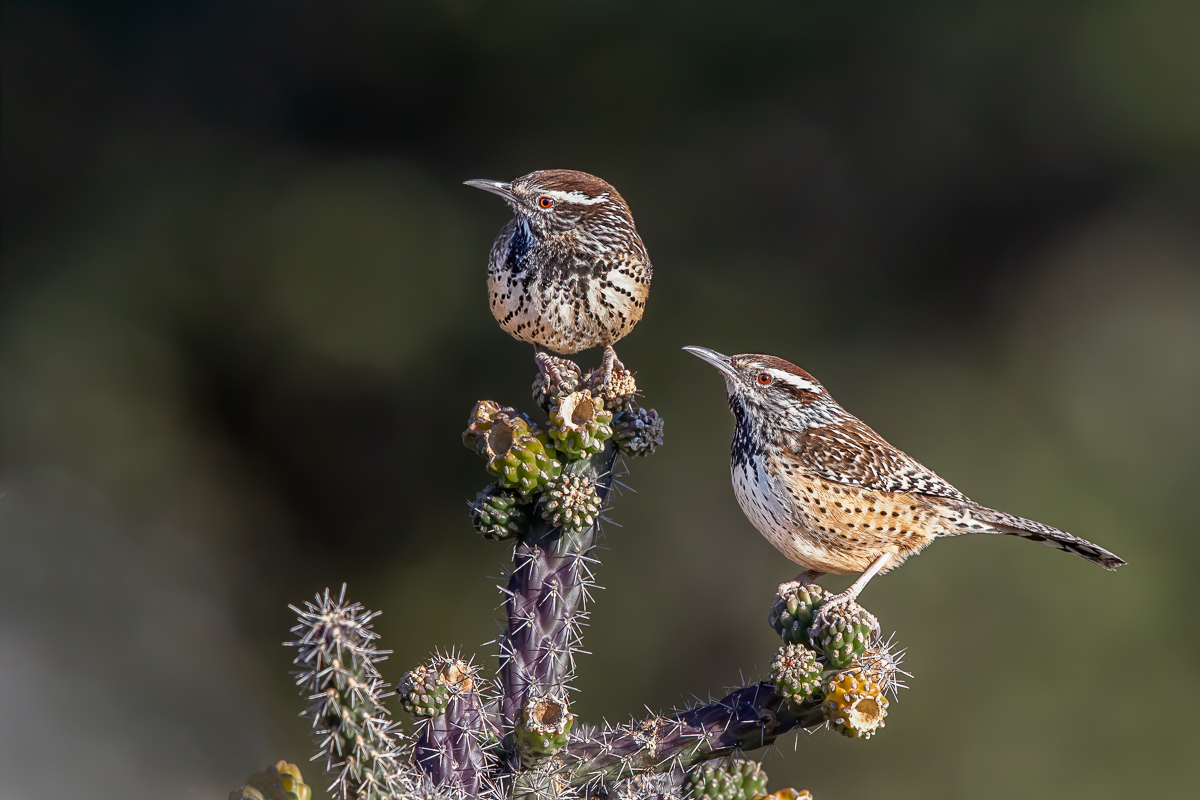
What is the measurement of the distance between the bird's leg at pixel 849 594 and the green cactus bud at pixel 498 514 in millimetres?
498

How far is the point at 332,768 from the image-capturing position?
46.2 inches

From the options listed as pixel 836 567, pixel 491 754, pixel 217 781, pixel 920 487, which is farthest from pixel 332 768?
pixel 920 487

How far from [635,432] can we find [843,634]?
0.45 metres

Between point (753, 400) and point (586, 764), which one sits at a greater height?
point (753, 400)

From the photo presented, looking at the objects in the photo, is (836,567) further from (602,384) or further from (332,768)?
(332,768)

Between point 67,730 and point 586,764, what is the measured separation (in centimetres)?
74

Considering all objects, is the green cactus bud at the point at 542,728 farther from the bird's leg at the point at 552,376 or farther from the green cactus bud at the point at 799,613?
the bird's leg at the point at 552,376

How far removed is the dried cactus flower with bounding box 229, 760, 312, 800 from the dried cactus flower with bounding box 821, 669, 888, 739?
74cm

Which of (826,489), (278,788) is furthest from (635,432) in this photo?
(278,788)

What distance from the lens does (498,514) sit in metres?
1.49

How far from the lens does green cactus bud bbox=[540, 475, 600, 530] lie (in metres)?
1.42

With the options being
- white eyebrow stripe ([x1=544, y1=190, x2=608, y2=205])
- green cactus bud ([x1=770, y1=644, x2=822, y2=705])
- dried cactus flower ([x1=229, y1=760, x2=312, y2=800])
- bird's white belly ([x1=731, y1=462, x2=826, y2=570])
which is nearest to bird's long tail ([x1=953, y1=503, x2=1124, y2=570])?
bird's white belly ([x1=731, y1=462, x2=826, y2=570])

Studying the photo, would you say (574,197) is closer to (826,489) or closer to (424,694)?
(826,489)

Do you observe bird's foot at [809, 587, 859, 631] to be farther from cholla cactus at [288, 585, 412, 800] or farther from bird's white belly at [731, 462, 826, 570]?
cholla cactus at [288, 585, 412, 800]
